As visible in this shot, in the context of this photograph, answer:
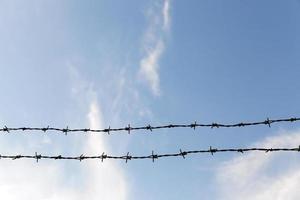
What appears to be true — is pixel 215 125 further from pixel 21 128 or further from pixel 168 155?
pixel 21 128

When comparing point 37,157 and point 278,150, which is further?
point 37,157

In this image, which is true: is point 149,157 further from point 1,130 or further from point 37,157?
point 1,130

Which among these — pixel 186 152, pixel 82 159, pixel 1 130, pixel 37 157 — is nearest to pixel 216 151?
pixel 186 152

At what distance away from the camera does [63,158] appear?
10.9 m

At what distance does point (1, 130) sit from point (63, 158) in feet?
5.08

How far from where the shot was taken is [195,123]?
11.0 metres

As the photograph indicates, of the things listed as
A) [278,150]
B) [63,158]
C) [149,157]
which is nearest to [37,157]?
[63,158]

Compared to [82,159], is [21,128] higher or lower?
higher

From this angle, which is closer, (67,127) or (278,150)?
(278,150)

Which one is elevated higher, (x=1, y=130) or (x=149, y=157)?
(x=1, y=130)

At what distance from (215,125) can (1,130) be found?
4699 mm

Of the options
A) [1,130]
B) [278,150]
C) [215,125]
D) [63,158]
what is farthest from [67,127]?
[278,150]

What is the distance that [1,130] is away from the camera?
36.4ft

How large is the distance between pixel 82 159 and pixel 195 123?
2564 millimetres
